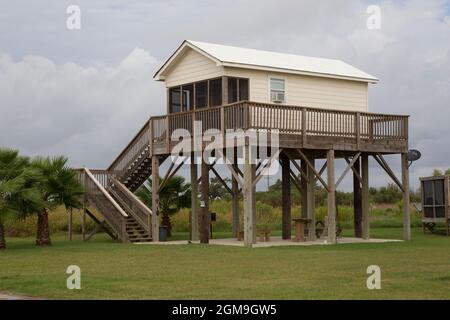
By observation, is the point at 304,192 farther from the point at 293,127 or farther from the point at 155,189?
the point at 155,189

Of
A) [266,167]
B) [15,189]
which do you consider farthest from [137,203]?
[266,167]

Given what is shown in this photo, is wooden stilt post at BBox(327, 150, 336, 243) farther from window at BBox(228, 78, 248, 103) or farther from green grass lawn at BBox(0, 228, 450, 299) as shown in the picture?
window at BBox(228, 78, 248, 103)

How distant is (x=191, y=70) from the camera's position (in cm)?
3253

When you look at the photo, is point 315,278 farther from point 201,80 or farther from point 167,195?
point 167,195

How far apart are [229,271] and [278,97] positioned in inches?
552

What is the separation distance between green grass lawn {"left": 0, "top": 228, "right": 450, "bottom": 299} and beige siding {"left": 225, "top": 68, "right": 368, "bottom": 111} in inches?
263

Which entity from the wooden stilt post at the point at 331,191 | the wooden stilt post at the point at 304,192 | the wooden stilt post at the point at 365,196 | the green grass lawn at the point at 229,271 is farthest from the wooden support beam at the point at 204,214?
→ the wooden stilt post at the point at 365,196

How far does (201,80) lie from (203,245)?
6.65 meters

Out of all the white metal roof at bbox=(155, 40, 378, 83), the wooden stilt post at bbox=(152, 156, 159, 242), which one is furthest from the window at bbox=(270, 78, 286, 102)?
the wooden stilt post at bbox=(152, 156, 159, 242)

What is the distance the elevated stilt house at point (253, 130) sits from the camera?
29.1 m

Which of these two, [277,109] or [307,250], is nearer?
[307,250]

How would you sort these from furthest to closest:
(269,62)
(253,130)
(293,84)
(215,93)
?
1. (293,84)
2. (269,62)
3. (215,93)
4. (253,130)
